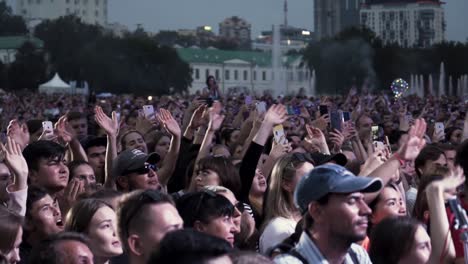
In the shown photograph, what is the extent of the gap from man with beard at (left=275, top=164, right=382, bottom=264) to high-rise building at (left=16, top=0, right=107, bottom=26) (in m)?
186

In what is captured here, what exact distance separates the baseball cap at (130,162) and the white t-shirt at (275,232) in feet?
4.34

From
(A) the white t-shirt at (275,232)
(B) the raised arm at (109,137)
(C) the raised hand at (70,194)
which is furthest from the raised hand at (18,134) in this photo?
(A) the white t-shirt at (275,232)

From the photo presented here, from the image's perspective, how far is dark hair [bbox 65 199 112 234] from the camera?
7156mm

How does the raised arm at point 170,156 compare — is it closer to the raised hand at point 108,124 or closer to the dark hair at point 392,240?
the raised hand at point 108,124

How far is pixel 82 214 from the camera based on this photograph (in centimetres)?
720

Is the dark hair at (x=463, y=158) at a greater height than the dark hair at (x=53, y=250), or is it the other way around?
the dark hair at (x=463, y=158)

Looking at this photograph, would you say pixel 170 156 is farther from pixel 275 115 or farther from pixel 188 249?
pixel 188 249

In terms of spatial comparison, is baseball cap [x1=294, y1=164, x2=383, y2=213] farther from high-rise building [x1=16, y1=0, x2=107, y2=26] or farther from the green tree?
high-rise building [x1=16, y1=0, x2=107, y2=26]

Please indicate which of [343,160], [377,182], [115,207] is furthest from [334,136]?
[377,182]

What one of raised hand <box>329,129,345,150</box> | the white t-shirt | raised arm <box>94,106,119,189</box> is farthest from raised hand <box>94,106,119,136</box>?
the white t-shirt

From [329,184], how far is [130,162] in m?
2.91

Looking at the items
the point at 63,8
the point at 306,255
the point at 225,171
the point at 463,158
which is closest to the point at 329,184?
the point at 306,255

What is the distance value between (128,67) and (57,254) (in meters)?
111

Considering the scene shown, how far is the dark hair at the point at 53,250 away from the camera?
6207 millimetres
